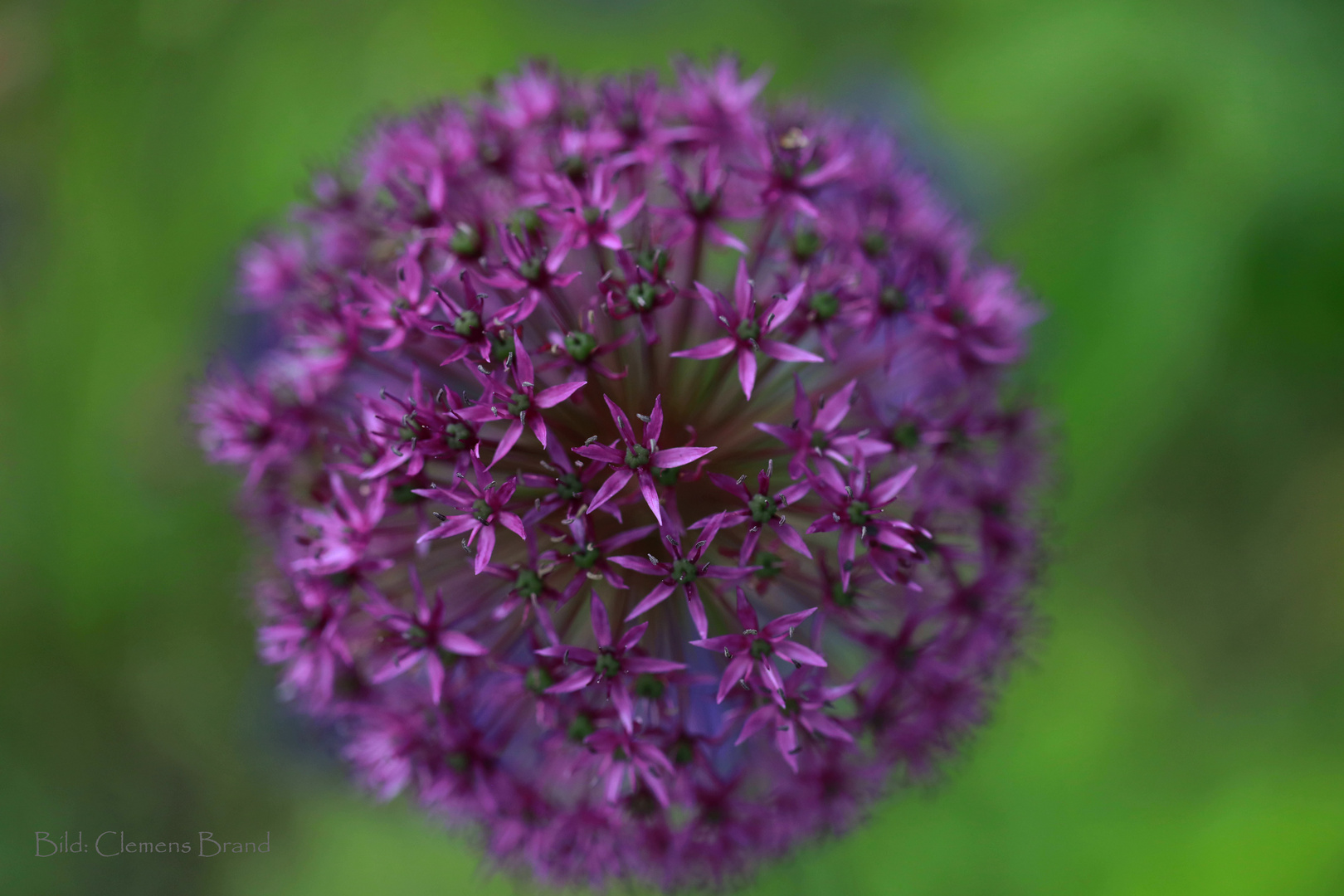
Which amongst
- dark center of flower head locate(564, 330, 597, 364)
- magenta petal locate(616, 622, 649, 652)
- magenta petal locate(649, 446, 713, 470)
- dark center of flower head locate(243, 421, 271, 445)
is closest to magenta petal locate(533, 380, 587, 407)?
dark center of flower head locate(564, 330, 597, 364)

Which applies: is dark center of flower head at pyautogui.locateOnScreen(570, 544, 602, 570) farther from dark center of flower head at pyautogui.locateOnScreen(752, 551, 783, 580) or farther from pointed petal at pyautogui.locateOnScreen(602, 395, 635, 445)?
dark center of flower head at pyautogui.locateOnScreen(752, 551, 783, 580)

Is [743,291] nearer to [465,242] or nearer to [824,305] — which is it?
[824,305]

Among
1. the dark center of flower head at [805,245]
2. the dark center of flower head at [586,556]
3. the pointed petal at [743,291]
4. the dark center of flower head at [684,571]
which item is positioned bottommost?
the dark center of flower head at [684,571]

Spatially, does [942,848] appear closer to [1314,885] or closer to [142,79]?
[1314,885]

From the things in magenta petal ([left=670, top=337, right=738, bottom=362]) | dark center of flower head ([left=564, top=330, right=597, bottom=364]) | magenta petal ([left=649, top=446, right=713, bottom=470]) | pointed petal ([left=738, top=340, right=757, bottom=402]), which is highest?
dark center of flower head ([left=564, top=330, right=597, bottom=364])

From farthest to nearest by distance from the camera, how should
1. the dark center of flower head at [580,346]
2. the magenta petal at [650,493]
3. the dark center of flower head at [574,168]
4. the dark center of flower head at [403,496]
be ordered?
the dark center of flower head at [574,168] < the dark center of flower head at [403,496] < the dark center of flower head at [580,346] < the magenta petal at [650,493]

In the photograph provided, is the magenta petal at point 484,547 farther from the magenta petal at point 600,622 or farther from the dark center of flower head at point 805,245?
the dark center of flower head at point 805,245

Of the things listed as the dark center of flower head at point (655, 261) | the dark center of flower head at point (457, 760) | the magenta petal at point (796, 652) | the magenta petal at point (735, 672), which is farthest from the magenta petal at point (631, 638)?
the dark center of flower head at point (655, 261)
